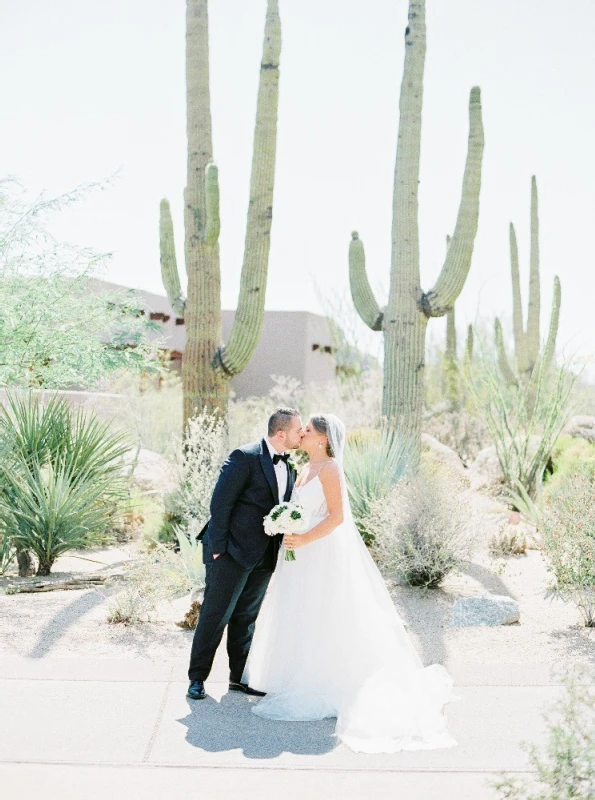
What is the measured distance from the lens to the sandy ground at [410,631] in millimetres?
6297

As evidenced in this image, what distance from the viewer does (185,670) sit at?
5.81 m

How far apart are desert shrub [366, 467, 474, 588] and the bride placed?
95.9 inches

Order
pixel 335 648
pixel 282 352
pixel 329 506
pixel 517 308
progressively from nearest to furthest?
pixel 335 648, pixel 329 506, pixel 517 308, pixel 282 352

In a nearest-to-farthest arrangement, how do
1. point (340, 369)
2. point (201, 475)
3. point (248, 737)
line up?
point (248, 737)
point (201, 475)
point (340, 369)

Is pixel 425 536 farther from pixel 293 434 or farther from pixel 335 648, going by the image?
pixel 293 434

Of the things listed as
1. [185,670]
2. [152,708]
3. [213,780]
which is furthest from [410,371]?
[213,780]

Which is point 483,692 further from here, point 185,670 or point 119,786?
point 119,786

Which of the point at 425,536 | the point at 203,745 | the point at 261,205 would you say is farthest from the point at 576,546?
the point at 261,205

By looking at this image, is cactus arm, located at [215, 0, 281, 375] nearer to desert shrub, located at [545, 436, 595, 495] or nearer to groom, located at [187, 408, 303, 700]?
desert shrub, located at [545, 436, 595, 495]

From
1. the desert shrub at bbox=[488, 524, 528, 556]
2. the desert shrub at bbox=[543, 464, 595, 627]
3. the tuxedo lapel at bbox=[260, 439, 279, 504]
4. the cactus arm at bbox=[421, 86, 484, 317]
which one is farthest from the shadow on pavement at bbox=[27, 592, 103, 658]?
the cactus arm at bbox=[421, 86, 484, 317]

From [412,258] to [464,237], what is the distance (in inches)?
27.8

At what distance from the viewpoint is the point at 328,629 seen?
17.7 ft

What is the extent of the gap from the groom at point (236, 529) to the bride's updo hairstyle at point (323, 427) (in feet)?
0.45

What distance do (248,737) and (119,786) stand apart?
2.90 feet
